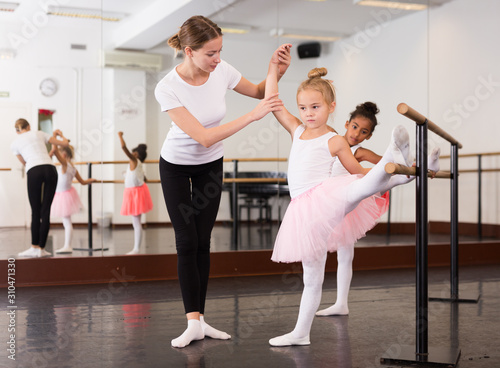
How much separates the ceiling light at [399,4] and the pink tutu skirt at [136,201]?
2.47 metres

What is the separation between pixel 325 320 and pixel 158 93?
132 cm

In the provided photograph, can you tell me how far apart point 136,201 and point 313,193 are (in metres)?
2.22

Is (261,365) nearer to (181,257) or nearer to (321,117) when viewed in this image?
(181,257)

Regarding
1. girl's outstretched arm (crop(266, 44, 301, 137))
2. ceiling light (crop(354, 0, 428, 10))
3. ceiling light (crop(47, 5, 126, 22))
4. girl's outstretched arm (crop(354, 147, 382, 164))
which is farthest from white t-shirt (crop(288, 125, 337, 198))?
ceiling light (crop(354, 0, 428, 10))

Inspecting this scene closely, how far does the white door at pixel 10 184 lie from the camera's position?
3789 millimetres

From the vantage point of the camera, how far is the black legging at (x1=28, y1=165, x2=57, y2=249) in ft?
12.5

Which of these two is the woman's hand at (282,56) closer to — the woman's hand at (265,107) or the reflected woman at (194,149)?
the reflected woman at (194,149)

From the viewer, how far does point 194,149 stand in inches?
87.4

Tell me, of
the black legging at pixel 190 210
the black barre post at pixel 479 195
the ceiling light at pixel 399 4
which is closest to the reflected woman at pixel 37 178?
the black legging at pixel 190 210

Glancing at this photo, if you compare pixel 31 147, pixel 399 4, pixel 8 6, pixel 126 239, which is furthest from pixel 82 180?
pixel 399 4

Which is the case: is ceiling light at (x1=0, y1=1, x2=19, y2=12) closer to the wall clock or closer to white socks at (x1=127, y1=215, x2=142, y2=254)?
the wall clock

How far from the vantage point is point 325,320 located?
265 cm

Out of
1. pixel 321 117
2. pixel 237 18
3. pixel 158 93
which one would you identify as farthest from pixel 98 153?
pixel 321 117

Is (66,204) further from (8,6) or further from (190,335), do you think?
(190,335)
